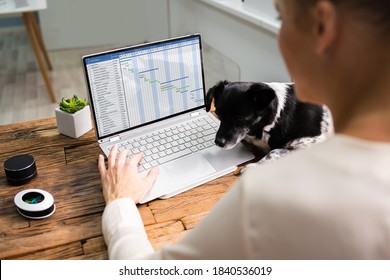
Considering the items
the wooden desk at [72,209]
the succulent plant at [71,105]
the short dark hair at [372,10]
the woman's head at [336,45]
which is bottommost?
the wooden desk at [72,209]

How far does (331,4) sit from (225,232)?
278mm

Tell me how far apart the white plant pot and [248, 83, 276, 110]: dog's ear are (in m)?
0.51

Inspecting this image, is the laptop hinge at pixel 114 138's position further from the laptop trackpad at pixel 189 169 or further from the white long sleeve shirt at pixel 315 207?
the white long sleeve shirt at pixel 315 207

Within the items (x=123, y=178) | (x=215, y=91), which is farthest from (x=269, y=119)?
(x=123, y=178)

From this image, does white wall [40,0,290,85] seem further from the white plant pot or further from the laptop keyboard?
the white plant pot

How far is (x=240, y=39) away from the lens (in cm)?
215

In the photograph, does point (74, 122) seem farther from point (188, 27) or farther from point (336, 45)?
point (188, 27)

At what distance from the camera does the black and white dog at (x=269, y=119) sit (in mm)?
1073

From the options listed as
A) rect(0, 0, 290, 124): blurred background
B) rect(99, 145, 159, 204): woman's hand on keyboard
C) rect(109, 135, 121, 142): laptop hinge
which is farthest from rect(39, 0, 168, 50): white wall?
rect(99, 145, 159, 204): woman's hand on keyboard

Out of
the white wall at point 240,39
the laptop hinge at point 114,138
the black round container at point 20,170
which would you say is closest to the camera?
the black round container at point 20,170

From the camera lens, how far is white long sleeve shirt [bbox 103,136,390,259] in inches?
16.6

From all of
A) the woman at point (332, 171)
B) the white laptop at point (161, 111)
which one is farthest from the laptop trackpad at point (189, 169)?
the woman at point (332, 171)
